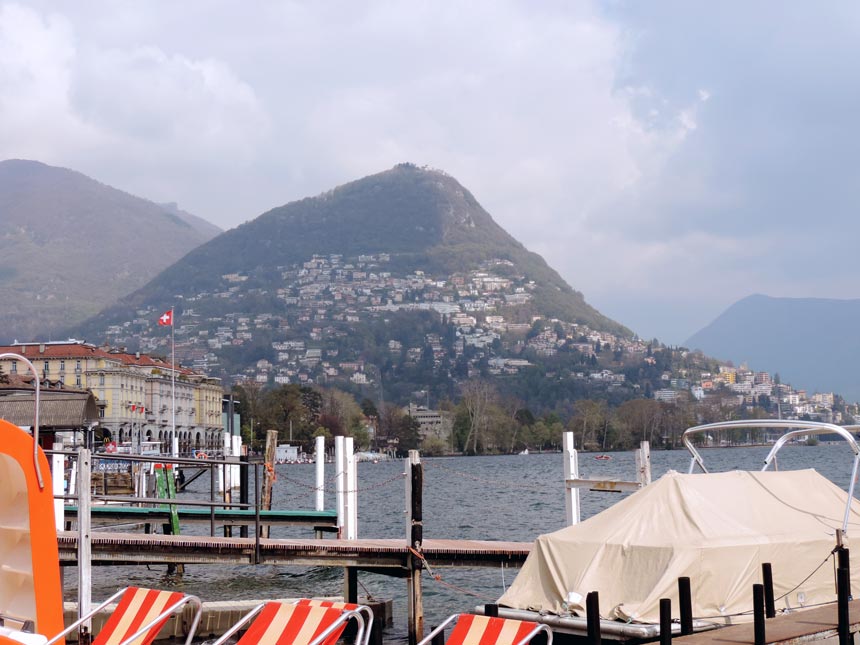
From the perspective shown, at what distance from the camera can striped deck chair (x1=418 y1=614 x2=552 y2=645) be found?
8727 millimetres

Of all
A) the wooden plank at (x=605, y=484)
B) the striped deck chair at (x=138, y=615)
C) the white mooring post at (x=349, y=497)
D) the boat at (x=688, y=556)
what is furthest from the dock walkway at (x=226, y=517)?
the striped deck chair at (x=138, y=615)

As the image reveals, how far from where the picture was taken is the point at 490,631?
8.88 meters

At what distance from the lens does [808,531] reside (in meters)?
12.7

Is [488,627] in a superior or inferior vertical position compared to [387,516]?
superior

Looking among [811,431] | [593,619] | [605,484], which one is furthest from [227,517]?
[593,619]

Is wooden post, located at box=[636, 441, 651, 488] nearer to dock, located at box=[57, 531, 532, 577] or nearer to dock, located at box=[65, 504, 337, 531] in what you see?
dock, located at box=[57, 531, 532, 577]

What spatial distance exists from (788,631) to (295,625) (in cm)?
524

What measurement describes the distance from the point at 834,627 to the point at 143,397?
15219cm

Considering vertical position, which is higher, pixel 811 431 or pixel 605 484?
pixel 811 431

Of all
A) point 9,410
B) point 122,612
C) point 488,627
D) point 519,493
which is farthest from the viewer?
point 519,493

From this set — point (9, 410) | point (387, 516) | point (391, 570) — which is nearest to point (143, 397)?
point (387, 516)

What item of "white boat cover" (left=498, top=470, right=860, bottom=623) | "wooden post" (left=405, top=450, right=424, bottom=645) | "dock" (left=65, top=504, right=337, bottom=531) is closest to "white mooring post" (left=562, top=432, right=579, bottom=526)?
"wooden post" (left=405, top=450, right=424, bottom=645)

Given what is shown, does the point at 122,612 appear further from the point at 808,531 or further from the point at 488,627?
the point at 808,531

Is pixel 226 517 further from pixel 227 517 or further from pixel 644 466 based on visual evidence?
pixel 644 466
